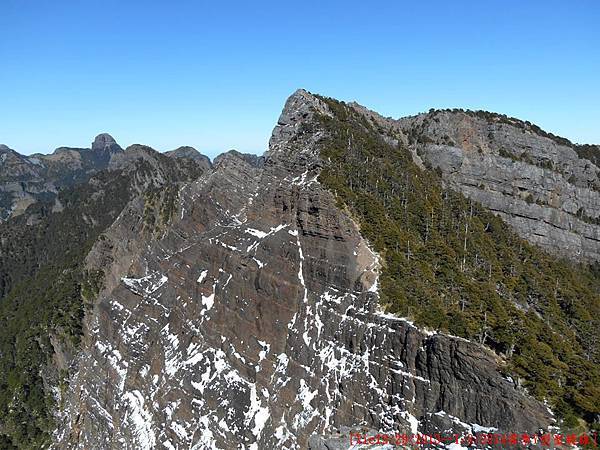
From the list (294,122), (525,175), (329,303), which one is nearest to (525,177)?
(525,175)

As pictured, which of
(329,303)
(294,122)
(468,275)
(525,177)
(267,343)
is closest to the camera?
(329,303)

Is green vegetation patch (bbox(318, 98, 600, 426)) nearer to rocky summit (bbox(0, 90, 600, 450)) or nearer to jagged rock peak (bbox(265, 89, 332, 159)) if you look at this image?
rocky summit (bbox(0, 90, 600, 450))

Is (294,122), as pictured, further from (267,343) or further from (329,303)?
(329,303)

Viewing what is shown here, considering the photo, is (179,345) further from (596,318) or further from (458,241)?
(596,318)

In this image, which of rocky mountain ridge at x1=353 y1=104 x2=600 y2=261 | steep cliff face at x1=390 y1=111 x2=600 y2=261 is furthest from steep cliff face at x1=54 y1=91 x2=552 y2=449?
steep cliff face at x1=390 y1=111 x2=600 y2=261

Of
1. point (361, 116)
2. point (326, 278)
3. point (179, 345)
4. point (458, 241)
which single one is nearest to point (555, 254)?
point (458, 241)
